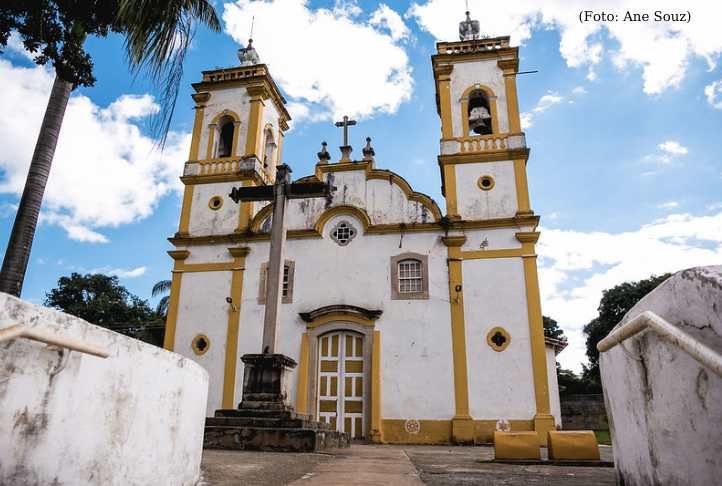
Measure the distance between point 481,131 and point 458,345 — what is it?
249 inches

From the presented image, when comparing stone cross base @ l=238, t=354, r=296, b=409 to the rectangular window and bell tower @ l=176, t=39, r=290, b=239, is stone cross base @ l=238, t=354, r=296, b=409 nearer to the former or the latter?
the rectangular window

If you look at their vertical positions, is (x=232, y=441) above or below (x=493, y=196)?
below

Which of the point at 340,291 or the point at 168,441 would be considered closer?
the point at 168,441

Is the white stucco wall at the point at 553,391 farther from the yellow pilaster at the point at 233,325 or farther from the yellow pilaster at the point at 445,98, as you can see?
the yellow pilaster at the point at 233,325

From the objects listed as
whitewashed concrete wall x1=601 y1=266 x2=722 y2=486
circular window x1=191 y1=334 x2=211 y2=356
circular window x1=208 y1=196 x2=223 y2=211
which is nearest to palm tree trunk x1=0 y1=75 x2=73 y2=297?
circular window x1=191 y1=334 x2=211 y2=356

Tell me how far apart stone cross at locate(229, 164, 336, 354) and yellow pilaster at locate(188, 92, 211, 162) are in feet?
19.2

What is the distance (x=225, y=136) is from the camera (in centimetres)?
1628

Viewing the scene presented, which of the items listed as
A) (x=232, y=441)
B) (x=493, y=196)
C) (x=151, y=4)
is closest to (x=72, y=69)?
(x=151, y=4)

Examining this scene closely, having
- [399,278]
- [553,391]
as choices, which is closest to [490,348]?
[553,391]

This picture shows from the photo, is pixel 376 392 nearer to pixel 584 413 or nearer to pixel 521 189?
pixel 521 189

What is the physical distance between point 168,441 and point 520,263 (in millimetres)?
10525

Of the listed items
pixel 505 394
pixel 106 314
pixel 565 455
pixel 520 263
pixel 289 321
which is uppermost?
pixel 106 314

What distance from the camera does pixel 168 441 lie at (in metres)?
2.78

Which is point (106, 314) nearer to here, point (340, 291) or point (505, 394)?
point (340, 291)
